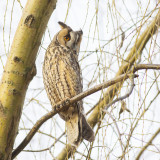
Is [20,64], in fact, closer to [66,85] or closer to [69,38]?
[66,85]

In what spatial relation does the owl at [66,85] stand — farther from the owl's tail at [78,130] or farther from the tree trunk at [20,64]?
the tree trunk at [20,64]

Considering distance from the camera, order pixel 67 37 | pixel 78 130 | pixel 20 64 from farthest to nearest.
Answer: pixel 67 37
pixel 78 130
pixel 20 64

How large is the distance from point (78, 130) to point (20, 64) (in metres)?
1.15

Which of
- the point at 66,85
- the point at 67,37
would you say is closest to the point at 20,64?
the point at 66,85

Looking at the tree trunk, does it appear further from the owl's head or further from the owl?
the owl's head

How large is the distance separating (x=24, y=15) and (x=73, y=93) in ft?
3.84

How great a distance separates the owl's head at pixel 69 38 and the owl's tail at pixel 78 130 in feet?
2.41

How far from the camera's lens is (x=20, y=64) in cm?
136

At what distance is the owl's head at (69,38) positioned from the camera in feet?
8.98

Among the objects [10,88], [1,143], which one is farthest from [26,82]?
[1,143]

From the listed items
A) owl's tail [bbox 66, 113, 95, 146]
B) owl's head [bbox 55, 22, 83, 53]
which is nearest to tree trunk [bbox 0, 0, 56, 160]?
owl's tail [bbox 66, 113, 95, 146]

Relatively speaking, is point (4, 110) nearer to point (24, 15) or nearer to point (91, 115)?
point (24, 15)

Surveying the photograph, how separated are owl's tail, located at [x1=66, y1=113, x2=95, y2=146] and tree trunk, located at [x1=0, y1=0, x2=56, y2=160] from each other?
37.2 inches

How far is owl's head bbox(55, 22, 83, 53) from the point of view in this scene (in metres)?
2.74
